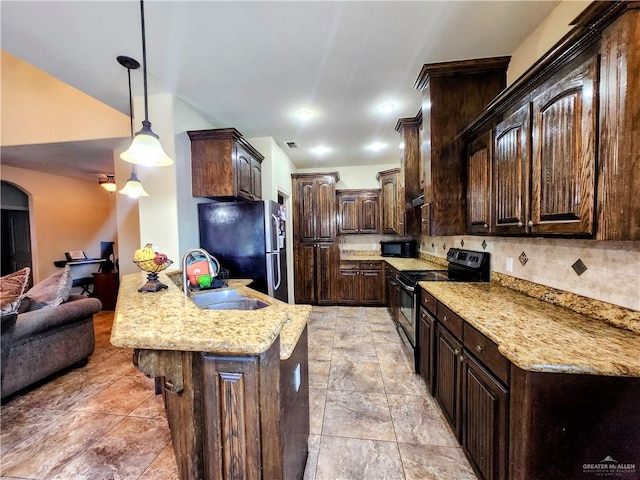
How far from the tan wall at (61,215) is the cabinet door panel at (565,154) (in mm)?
7348

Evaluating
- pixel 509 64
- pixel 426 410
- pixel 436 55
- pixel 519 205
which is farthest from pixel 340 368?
pixel 509 64

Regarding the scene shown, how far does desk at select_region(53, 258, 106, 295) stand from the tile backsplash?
6867 millimetres

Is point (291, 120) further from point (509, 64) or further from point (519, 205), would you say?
point (519, 205)

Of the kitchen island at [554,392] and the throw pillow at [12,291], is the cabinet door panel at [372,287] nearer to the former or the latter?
the kitchen island at [554,392]

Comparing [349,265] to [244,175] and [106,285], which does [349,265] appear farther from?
[106,285]

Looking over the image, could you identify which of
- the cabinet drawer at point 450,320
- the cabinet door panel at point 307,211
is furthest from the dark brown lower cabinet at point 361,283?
the cabinet drawer at point 450,320

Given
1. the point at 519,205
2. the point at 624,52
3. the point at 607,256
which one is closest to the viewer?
the point at 624,52

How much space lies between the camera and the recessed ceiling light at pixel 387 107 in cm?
297

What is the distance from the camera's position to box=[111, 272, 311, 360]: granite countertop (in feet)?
2.79

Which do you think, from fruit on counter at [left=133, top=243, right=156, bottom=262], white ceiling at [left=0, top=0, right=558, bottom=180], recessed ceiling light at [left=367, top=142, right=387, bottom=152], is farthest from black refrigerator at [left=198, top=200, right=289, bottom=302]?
recessed ceiling light at [left=367, top=142, right=387, bottom=152]

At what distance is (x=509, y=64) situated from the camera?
2.20 metres

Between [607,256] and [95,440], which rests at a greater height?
[607,256]

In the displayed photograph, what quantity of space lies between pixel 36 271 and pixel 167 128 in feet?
15.8

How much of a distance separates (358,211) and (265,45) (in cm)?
348
